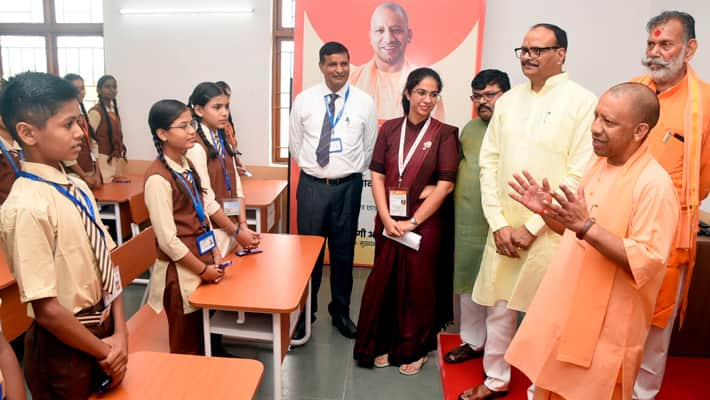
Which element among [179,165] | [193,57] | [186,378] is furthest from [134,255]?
[193,57]

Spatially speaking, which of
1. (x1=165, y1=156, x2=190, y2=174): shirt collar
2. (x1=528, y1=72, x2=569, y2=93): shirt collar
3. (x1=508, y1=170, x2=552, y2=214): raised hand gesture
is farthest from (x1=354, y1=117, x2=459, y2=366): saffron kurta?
(x1=165, y1=156, x2=190, y2=174): shirt collar

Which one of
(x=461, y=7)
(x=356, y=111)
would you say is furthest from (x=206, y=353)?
(x=461, y=7)

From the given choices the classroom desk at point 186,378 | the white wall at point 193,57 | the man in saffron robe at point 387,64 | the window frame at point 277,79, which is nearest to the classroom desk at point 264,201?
the window frame at point 277,79

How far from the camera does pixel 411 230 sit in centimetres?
249

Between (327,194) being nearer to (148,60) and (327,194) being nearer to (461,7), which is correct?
(461,7)

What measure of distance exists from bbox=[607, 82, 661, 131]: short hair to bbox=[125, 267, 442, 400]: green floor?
1706mm

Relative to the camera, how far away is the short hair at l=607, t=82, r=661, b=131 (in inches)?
52.9

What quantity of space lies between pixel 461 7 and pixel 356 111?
5.85ft

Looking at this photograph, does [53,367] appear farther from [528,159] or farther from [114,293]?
[528,159]

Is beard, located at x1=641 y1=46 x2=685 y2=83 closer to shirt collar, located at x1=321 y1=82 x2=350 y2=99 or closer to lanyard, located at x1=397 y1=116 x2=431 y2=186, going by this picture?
lanyard, located at x1=397 y1=116 x2=431 y2=186

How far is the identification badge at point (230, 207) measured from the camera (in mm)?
2539

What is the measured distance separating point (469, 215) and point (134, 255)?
1705 mm

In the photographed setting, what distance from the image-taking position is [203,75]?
15.8 ft

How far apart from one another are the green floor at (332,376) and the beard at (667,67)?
1.84 meters
